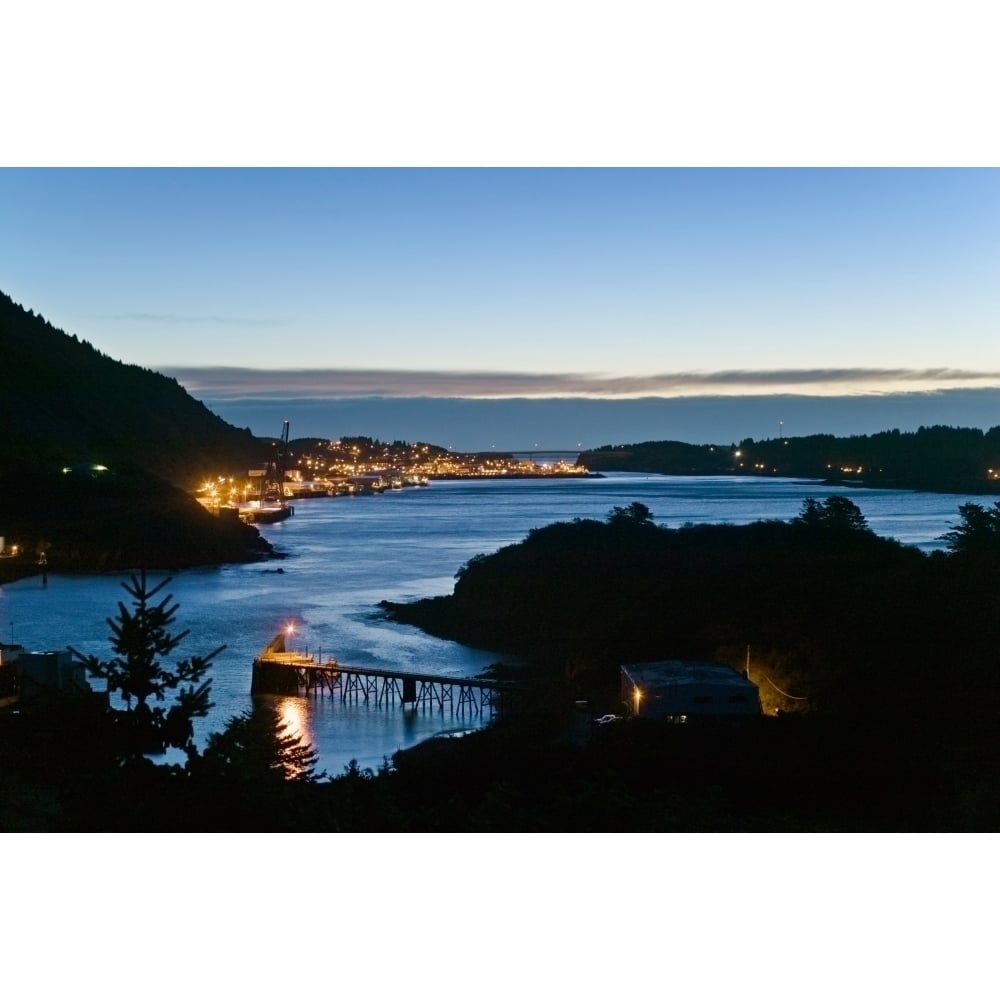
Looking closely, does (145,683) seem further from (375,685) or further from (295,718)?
(375,685)

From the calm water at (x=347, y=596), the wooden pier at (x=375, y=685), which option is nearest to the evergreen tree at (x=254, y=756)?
the calm water at (x=347, y=596)

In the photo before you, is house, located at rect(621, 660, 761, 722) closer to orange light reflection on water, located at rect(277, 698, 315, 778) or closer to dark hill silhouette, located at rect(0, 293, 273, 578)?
orange light reflection on water, located at rect(277, 698, 315, 778)

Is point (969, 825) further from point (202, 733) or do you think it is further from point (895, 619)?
point (202, 733)

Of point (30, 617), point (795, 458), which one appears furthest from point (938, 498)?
point (30, 617)

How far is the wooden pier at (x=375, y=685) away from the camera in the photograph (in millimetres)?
7181

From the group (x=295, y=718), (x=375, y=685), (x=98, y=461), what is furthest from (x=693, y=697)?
(x=98, y=461)

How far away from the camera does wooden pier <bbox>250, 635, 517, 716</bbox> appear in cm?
718

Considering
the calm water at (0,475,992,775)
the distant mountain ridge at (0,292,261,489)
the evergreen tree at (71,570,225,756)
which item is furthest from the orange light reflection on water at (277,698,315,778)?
the distant mountain ridge at (0,292,261,489)

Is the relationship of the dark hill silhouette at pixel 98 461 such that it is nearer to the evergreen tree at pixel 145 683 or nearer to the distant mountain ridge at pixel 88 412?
the distant mountain ridge at pixel 88 412

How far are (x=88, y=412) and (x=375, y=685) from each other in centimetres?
1682

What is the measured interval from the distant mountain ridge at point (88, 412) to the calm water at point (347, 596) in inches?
119

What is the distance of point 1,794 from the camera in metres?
3.18

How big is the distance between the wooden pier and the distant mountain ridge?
11023 mm

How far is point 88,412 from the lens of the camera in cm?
2230
